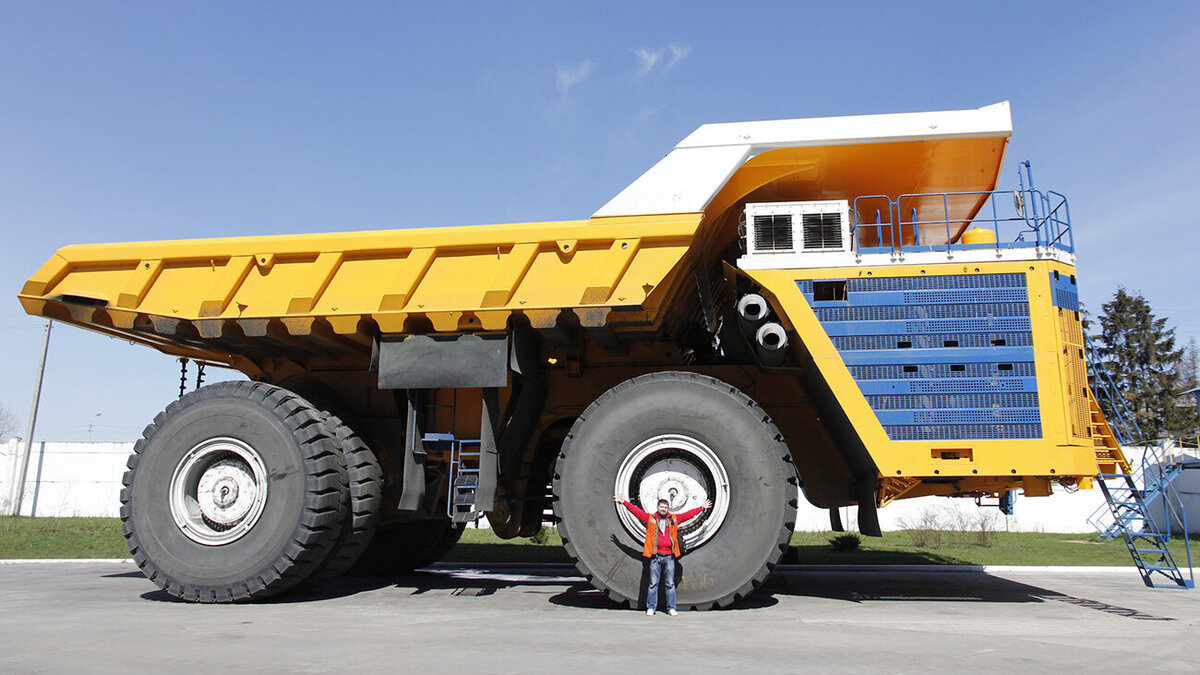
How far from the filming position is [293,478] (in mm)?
7348

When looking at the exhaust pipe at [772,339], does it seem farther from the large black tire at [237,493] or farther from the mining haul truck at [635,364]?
the large black tire at [237,493]

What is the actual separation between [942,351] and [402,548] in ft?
22.6

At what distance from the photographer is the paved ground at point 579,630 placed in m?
4.76

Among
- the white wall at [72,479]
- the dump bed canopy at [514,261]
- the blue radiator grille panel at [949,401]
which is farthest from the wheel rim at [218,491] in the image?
the white wall at [72,479]

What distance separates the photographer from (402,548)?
10070 mm

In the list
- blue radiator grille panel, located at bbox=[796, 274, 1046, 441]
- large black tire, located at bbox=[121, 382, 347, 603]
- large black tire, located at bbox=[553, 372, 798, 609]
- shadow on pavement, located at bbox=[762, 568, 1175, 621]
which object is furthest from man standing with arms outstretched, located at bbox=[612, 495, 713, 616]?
large black tire, located at bbox=[121, 382, 347, 603]

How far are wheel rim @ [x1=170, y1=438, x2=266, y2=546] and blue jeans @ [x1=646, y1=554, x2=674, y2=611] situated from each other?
12.3ft

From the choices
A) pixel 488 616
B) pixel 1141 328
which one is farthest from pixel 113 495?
pixel 1141 328

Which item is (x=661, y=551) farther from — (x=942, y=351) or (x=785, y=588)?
(x=942, y=351)

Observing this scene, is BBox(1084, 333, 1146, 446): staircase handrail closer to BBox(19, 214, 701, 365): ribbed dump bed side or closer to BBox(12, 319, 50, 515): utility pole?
BBox(19, 214, 701, 365): ribbed dump bed side

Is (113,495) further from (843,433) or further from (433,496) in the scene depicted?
(843,433)

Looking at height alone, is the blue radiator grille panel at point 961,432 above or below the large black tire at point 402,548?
above

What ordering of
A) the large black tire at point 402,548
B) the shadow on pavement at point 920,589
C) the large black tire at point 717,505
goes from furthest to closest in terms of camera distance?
the large black tire at point 402,548
the shadow on pavement at point 920,589
the large black tire at point 717,505

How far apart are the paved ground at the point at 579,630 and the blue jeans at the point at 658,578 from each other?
0.18m
